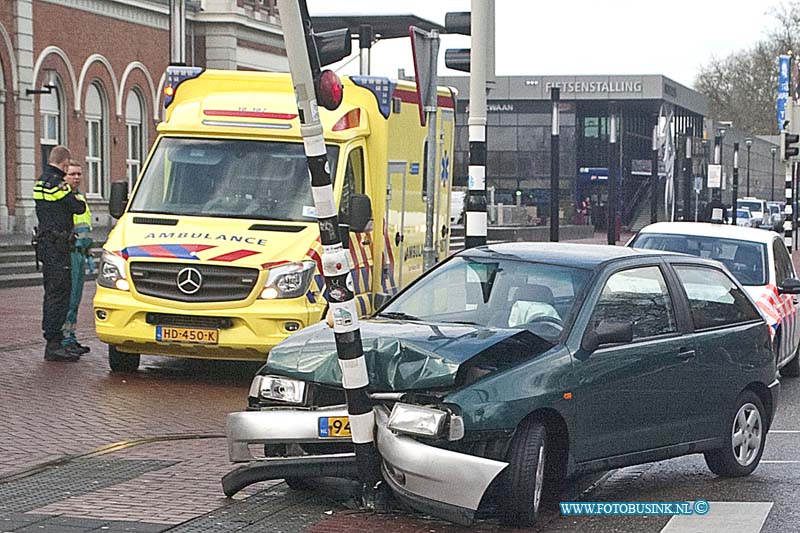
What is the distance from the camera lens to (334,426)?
752 cm

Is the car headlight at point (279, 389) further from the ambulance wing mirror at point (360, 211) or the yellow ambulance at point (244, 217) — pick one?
the ambulance wing mirror at point (360, 211)

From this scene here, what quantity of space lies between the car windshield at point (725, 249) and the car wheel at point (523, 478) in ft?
23.9

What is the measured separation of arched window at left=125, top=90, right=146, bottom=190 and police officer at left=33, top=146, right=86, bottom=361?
28.0 metres

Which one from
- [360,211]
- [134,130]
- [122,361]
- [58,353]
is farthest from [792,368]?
[134,130]

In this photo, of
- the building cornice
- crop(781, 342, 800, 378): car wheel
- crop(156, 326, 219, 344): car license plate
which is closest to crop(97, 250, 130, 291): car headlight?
crop(156, 326, 219, 344): car license plate

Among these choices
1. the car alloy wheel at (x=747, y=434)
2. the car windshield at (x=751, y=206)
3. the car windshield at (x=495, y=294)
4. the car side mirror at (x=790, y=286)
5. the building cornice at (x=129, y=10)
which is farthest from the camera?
the car windshield at (x=751, y=206)

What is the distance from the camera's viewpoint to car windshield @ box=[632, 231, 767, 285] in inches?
563

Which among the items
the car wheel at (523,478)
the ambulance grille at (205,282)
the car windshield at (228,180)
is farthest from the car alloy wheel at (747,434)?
the car windshield at (228,180)

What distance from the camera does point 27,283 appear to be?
1013 inches

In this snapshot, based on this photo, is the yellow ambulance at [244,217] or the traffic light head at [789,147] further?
the traffic light head at [789,147]

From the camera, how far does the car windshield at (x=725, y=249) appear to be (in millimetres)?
14289

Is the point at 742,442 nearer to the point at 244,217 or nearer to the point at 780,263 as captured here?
the point at 244,217

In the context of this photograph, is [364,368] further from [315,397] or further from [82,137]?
[82,137]

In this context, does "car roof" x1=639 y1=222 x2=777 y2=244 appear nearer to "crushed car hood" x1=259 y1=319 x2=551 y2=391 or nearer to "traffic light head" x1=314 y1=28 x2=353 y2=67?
"crushed car hood" x1=259 y1=319 x2=551 y2=391
